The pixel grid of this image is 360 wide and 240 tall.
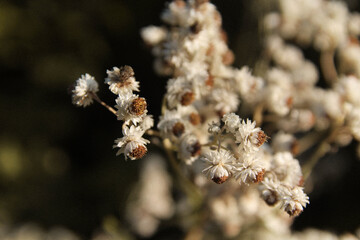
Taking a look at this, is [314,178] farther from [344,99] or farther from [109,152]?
[109,152]

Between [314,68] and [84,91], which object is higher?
[314,68]

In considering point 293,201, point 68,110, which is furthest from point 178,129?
point 68,110

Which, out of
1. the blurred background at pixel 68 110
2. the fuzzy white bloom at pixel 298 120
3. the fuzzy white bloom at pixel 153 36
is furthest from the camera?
the blurred background at pixel 68 110

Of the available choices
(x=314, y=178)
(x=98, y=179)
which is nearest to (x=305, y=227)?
(x=314, y=178)

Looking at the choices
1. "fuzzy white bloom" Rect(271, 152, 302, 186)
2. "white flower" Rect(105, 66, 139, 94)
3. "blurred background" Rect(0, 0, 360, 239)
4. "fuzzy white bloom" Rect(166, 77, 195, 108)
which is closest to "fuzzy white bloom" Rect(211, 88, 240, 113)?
"fuzzy white bloom" Rect(166, 77, 195, 108)

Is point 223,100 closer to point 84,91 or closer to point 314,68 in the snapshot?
point 84,91

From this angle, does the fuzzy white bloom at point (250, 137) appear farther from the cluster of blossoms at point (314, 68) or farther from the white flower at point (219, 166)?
the cluster of blossoms at point (314, 68)

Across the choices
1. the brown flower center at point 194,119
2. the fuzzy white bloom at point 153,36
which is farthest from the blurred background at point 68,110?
the brown flower center at point 194,119
